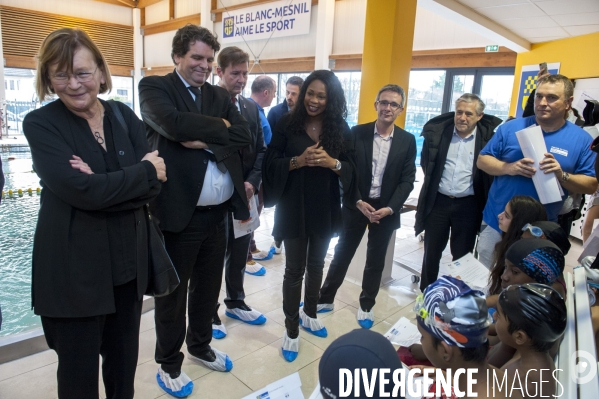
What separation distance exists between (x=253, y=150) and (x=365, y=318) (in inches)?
54.8

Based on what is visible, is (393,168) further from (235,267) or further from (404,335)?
(235,267)

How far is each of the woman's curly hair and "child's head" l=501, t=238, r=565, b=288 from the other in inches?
39.4

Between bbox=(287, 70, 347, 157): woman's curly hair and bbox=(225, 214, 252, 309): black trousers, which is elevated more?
bbox=(287, 70, 347, 157): woman's curly hair

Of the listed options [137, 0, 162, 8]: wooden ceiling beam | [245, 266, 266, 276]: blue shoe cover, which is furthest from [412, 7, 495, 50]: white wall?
[137, 0, 162, 8]: wooden ceiling beam

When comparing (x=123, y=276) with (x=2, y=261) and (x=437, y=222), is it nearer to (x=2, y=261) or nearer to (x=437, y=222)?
(x=437, y=222)

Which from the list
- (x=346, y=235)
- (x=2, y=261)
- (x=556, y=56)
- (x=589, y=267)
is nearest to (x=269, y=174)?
(x=346, y=235)

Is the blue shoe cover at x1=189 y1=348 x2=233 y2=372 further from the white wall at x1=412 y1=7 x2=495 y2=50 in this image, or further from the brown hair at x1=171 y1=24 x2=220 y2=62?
the white wall at x1=412 y1=7 x2=495 y2=50

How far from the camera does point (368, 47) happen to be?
3412 millimetres

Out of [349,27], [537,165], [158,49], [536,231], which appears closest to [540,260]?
[536,231]

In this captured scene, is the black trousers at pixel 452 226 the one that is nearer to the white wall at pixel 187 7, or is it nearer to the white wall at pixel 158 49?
the white wall at pixel 187 7

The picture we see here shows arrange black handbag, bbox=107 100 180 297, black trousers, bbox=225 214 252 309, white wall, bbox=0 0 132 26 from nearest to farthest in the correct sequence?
black handbag, bbox=107 100 180 297, black trousers, bbox=225 214 252 309, white wall, bbox=0 0 132 26

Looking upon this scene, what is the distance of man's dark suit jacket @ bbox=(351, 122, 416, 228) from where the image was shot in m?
2.52

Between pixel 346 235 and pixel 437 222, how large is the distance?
2.16ft

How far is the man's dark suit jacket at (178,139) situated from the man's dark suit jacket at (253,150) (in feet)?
1.85
